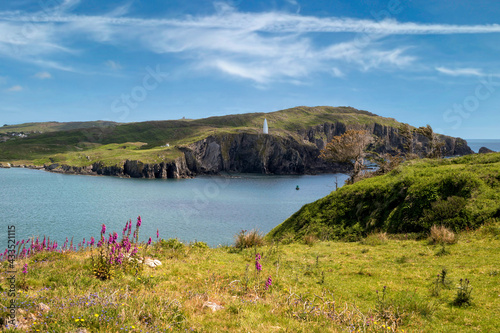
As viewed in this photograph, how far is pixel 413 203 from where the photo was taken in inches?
709

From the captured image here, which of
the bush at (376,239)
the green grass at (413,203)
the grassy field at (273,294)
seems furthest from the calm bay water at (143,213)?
the grassy field at (273,294)

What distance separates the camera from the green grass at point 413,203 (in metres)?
15.8

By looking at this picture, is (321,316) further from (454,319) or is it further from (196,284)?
(196,284)

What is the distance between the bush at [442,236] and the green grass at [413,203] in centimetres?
116

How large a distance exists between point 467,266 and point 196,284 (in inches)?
400

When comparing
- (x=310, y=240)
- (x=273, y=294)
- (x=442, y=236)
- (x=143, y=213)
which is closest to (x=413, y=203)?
(x=442, y=236)

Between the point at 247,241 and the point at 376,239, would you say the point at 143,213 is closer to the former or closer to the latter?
the point at 247,241

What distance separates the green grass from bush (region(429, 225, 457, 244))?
1156mm

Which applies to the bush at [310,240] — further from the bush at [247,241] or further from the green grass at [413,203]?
the bush at [247,241]

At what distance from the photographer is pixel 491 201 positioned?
1534 centimetres

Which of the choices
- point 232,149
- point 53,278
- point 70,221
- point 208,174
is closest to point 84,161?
point 208,174

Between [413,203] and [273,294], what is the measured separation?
13208mm

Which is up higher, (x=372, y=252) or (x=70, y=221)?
(x=372, y=252)

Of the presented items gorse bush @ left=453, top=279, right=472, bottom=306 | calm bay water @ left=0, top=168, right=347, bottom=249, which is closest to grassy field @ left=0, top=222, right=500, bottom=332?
gorse bush @ left=453, top=279, right=472, bottom=306
